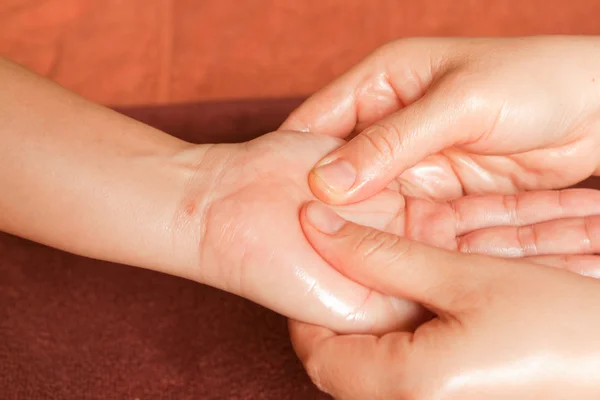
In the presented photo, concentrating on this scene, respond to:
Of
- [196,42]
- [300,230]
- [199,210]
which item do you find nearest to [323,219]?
[300,230]

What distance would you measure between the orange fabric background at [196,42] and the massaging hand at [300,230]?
53 centimetres

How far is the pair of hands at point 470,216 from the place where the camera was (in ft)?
2.06

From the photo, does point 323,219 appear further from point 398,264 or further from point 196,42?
point 196,42

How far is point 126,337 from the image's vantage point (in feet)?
2.78

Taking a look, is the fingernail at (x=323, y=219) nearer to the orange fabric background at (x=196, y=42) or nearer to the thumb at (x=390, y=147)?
the thumb at (x=390, y=147)

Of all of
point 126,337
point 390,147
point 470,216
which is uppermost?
point 390,147

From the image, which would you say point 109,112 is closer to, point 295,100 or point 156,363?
point 156,363

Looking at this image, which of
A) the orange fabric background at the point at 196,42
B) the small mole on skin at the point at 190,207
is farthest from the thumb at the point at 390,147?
the orange fabric background at the point at 196,42

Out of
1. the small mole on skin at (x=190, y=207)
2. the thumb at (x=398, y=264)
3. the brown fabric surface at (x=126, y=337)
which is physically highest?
the thumb at (x=398, y=264)

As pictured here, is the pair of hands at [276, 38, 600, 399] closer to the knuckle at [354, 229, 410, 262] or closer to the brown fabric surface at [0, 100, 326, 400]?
the knuckle at [354, 229, 410, 262]

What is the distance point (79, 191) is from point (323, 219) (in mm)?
293

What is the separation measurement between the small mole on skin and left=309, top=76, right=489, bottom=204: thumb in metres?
0.14

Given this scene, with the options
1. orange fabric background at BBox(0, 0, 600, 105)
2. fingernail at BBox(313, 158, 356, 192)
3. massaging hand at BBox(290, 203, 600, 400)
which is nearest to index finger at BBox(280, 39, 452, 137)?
fingernail at BBox(313, 158, 356, 192)

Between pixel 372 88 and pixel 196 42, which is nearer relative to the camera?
pixel 372 88
